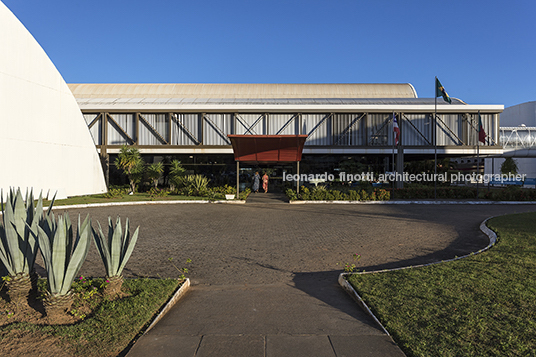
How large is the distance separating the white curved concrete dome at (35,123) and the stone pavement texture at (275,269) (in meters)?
7.60

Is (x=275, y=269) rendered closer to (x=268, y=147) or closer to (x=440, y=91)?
(x=268, y=147)

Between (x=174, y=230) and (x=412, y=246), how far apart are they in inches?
283

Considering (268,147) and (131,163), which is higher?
(268,147)

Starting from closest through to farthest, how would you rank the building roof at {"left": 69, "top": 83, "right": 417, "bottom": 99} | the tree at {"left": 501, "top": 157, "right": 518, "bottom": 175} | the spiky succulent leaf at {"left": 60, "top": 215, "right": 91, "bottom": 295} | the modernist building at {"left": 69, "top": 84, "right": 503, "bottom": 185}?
1. the spiky succulent leaf at {"left": 60, "top": 215, "right": 91, "bottom": 295}
2. the modernist building at {"left": 69, "top": 84, "right": 503, "bottom": 185}
3. the building roof at {"left": 69, "top": 83, "right": 417, "bottom": 99}
4. the tree at {"left": 501, "top": 157, "right": 518, "bottom": 175}

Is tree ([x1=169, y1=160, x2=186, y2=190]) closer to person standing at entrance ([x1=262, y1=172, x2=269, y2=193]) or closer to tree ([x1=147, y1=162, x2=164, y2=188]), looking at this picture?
tree ([x1=147, y1=162, x2=164, y2=188])

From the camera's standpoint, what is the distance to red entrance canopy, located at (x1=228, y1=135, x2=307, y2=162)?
1808 centimetres

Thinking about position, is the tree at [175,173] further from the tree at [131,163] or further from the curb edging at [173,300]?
the curb edging at [173,300]

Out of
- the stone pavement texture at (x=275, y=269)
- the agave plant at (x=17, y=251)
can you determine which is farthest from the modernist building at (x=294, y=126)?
the agave plant at (x=17, y=251)

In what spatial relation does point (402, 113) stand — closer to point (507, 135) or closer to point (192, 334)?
point (507, 135)

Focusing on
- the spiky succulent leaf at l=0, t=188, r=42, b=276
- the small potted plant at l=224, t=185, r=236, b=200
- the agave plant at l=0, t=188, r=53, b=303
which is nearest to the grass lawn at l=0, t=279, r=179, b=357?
the agave plant at l=0, t=188, r=53, b=303

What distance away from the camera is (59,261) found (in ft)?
11.8

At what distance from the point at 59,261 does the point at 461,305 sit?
16.8 feet

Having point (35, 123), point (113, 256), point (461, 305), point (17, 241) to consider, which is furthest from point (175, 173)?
point (461, 305)

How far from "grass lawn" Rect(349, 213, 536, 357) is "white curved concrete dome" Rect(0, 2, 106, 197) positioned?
17.7m
